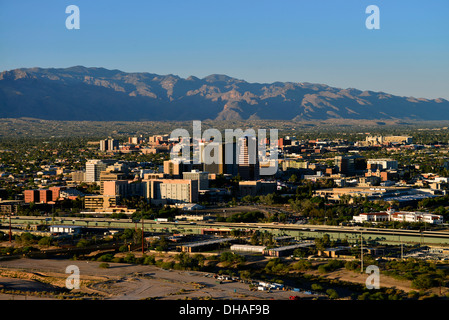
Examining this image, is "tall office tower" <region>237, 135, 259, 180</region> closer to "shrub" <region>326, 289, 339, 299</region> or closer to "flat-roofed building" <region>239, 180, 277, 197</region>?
"flat-roofed building" <region>239, 180, 277, 197</region>

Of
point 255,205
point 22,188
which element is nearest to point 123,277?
point 255,205

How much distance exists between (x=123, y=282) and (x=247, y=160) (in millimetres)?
53007

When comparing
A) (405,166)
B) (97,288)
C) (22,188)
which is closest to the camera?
(97,288)

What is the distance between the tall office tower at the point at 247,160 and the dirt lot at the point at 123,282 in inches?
1798

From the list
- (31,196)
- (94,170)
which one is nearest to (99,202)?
(31,196)

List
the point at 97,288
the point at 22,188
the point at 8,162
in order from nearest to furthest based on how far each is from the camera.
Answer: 1. the point at 97,288
2. the point at 22,188
3. the point at 8,162

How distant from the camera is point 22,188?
77750mm

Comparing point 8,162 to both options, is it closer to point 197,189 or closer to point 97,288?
point 197,189

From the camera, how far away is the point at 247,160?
8575 cm

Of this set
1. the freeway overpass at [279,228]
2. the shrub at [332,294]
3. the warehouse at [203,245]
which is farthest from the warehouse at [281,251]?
the shrub at [332,294]

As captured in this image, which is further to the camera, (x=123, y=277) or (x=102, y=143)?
(x=102, y=143)

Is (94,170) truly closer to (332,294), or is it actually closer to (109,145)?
(109,145)
